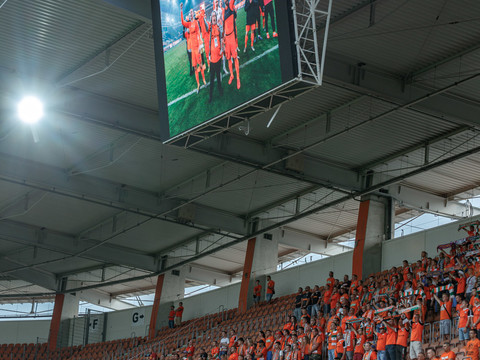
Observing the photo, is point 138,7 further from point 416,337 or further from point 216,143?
point 416,337

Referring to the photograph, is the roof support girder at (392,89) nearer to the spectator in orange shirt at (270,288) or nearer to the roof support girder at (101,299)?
the spectator in orange shirt at (270,288)

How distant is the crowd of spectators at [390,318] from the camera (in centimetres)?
1733

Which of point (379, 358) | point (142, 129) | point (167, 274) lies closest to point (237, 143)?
point (142, 129)

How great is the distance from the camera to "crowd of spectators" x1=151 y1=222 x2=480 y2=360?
17328mm

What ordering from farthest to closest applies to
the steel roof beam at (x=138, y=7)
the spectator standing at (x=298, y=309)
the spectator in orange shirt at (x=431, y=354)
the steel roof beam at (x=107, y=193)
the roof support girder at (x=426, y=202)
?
the roof support girder at (x=426, y=202)
the steel roof beam at (x=107, y=193)
the spectator standing at (x=298, y=309)
the steel roof beam at (x=138, y=7)
the spectator in orange shirt at (x=431, y=354)

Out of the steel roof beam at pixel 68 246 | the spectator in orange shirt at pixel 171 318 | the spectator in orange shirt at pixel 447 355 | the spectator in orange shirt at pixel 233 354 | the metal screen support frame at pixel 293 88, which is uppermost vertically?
the steel roof beam at pixel 68 246

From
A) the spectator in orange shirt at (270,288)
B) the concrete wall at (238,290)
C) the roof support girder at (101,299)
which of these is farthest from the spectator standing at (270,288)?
the roof support girder at (101,299)

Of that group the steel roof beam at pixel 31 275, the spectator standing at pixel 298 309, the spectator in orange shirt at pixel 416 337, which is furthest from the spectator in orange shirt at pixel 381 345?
the steel roof beam at pixel 31 275

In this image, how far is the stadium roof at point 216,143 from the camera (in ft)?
63.6

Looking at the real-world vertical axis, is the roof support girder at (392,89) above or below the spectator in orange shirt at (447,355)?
above

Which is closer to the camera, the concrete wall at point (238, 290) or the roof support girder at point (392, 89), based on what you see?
the roof support girder at point (392, 89)

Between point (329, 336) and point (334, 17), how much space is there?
8.13 metres

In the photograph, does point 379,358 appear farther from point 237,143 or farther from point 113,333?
point 113,333

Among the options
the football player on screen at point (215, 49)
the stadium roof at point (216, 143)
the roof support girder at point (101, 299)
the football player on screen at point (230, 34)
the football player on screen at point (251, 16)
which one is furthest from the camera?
the roof support girder at point (101, 299)
